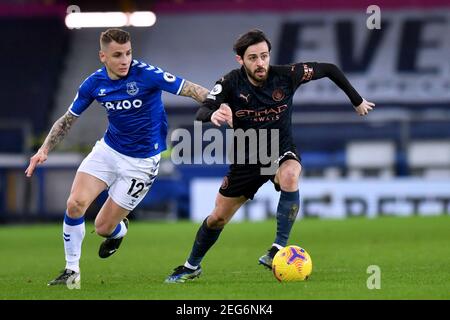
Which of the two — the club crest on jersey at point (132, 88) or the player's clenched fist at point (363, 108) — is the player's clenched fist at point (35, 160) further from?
the player's clenched fist at point (363, 108)

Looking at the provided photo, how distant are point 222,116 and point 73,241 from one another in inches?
76.8

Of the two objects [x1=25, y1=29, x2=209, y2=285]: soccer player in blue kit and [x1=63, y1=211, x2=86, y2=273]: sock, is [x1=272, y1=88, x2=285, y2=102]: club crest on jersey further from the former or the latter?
[x1=63, y1=211, x2=86, y2=273]: sock

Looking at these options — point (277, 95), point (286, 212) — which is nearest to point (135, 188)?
point (286, 212)

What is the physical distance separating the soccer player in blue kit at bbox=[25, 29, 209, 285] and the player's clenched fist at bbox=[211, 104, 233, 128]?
731mm

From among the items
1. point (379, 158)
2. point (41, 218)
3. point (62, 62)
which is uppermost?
point (62, 62)

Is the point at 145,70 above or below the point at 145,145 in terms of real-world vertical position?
above

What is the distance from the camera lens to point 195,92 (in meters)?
9.38

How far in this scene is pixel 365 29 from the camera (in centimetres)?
3152

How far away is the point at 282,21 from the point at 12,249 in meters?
17.9
